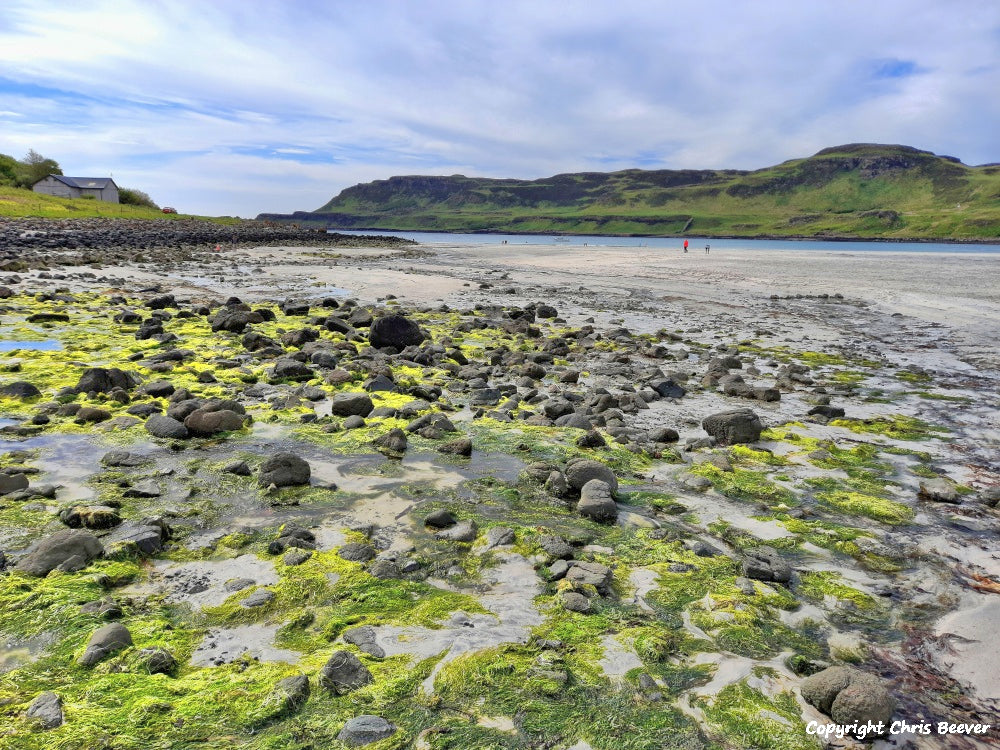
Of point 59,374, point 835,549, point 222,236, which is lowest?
point 835,549

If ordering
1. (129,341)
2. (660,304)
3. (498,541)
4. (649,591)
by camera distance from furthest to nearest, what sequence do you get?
(660,304), (129,341), (498,541), (649,591)

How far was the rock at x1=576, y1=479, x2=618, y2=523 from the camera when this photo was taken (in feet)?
20.5

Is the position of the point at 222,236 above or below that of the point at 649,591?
above

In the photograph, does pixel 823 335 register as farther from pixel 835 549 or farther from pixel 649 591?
pixel 649 591

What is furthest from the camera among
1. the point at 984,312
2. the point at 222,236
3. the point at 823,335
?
the point at 222,236

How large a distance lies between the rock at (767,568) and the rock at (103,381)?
993 centimetres

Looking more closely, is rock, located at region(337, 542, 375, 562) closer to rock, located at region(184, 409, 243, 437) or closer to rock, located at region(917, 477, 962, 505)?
rock, located at region(184, 409, 243, 437)

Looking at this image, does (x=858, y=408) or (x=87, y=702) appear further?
(x=858, y=408)

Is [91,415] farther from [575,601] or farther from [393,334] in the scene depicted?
[575,601]

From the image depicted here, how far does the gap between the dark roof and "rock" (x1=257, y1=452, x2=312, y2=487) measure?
5184 inches

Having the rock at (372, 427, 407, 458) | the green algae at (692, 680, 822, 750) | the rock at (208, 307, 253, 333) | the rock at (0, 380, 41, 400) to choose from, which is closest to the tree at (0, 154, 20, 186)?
the rock at (208, 307, 253, 333)

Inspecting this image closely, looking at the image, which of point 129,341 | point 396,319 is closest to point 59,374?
point 129,341

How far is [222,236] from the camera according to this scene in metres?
65.1

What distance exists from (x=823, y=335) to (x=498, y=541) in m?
17.4
